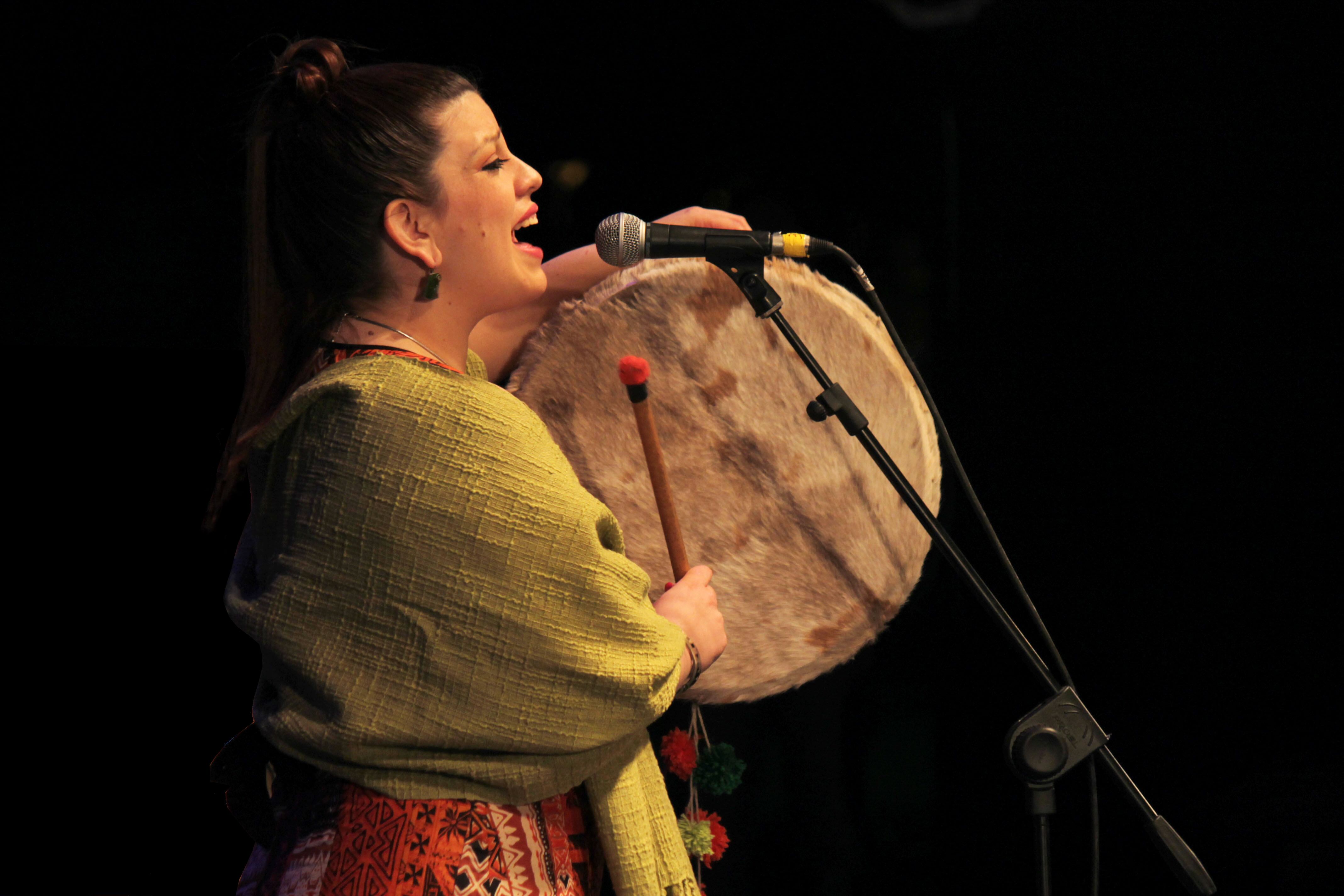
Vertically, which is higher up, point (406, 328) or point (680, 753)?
point (406, 328)

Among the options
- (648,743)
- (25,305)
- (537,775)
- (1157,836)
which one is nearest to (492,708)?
(537,775)

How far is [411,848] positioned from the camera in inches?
39.6

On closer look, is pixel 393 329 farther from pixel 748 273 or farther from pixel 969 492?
pixel 969 492

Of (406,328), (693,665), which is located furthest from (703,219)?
(693,665)

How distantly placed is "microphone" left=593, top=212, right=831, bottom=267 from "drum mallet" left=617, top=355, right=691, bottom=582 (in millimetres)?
132

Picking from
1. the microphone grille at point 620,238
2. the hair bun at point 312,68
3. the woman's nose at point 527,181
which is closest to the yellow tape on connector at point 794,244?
the microphone grille at point 620,238

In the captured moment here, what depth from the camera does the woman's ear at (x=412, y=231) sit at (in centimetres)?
114

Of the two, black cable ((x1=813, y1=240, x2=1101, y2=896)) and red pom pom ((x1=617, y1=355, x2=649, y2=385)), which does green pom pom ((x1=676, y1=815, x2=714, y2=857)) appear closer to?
black cable ((x1=813, y1=240, x2=1101, y2=896))

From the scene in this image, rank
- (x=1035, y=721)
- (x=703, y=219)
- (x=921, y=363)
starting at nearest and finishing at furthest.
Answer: (x=1035, y=721)
(x=703, y=219)
(x=921, y=363)

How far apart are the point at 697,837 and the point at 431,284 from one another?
0.91m

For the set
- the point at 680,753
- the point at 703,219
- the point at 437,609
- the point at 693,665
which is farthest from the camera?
the point at 680,753

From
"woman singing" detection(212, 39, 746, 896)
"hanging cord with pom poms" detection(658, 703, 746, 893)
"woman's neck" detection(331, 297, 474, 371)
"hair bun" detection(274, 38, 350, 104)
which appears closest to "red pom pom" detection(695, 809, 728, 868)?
"hanging cord with pom poms" detection(658, 703, 746, 893)

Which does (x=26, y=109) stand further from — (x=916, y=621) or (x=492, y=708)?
(x=916, y=621)

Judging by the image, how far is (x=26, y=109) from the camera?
1.68 m
